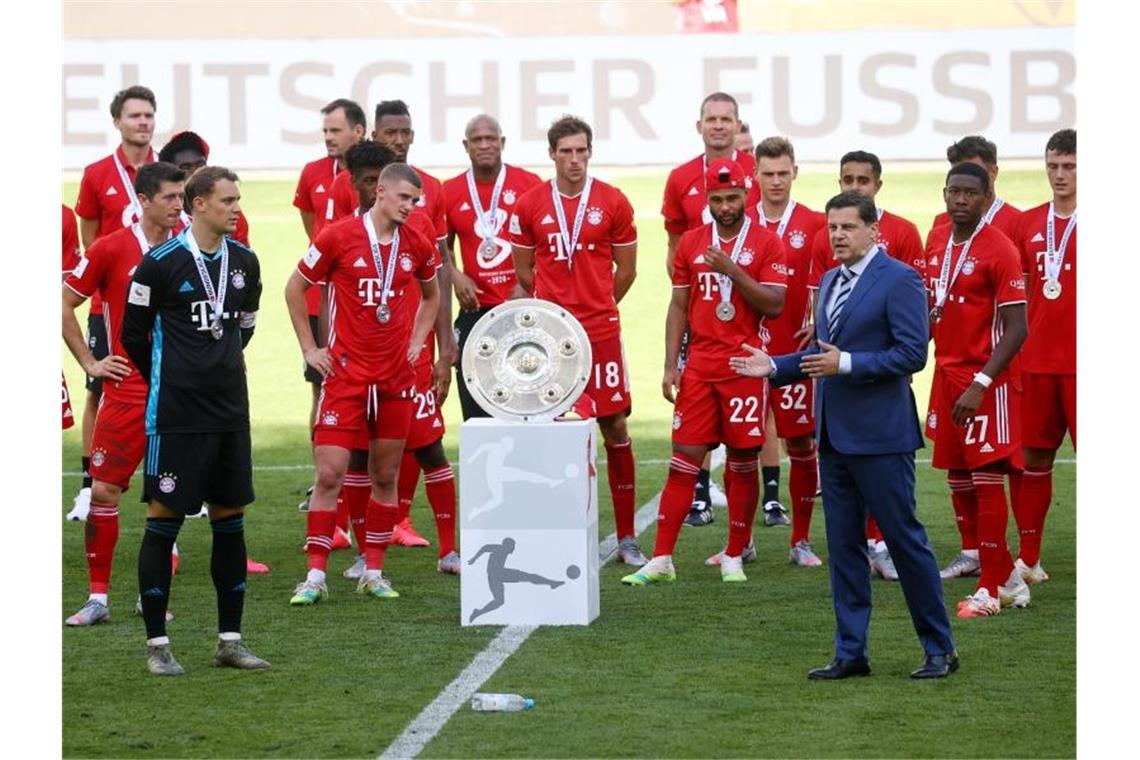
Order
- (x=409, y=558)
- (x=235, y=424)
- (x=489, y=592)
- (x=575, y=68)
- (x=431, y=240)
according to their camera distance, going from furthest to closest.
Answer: (x=575, y=68), (x=409, y=558), (x=431, y=240), (x=489, y=592), (x=235, y=424)

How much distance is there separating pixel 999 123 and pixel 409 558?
19.6 meters

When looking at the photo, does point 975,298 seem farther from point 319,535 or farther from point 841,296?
point 319,535

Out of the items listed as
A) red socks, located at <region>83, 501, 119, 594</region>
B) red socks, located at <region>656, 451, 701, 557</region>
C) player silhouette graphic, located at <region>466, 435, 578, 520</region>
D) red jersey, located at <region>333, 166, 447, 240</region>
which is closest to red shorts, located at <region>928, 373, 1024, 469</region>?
red socks, located at <region>656, 451, 701, 557</region>

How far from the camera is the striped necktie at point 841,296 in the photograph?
25.0 feet

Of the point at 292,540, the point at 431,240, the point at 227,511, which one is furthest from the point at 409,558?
the point at 227,511

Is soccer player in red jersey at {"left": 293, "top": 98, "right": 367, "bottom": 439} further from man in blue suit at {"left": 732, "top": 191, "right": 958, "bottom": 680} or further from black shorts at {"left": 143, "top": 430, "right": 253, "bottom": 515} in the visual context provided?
man in blue suit at {"left": 732, "top": 191, "right": 958, "bottom": 680}

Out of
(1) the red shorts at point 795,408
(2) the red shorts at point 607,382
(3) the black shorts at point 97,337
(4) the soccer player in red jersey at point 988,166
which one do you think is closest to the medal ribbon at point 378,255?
(2) the red shorts at point 607,382

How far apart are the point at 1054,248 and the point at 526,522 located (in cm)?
299

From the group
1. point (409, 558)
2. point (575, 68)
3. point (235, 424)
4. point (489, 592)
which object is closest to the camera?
point (235, 424)

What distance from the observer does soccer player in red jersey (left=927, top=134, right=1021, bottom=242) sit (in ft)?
31.8

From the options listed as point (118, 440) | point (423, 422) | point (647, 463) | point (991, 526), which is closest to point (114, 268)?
point (118, 440)

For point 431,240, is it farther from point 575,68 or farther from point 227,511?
point 575,68

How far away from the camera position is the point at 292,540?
11203 mm

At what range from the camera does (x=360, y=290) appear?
9312 mm
